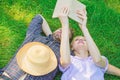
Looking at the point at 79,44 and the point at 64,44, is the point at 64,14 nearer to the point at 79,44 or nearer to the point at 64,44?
the point at 64,44

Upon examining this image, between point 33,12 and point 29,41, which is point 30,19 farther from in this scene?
point 29,41

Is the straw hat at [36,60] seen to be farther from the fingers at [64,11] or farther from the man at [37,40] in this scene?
the fingers at [64,11]

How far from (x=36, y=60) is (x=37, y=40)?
1.70 ft

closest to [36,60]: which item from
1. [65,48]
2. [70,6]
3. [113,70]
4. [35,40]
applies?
[65,48]

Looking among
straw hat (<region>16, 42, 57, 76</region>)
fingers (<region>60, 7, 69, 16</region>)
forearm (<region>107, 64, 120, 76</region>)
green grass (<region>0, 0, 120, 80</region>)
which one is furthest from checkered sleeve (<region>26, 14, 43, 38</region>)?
forearm (<region>107, 64, 120, 76</region>)

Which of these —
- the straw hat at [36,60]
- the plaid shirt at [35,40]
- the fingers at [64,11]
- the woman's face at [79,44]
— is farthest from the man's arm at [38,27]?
the fingers at [64,11]

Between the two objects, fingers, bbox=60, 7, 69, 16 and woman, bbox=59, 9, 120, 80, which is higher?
fingers, bbox=60, 7, 69, 16

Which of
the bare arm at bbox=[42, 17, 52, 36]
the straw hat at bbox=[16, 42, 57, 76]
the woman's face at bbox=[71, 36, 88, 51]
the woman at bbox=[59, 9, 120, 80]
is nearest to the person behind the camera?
the straw hat at bbox=[16, 42, 57, 76]

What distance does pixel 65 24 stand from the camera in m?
4.95

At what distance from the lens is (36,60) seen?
4.77m

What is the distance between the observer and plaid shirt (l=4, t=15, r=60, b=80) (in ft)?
16.1

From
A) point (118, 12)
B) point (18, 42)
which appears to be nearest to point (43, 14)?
point (18, 42)

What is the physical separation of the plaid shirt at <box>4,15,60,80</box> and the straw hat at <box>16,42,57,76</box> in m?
0.09

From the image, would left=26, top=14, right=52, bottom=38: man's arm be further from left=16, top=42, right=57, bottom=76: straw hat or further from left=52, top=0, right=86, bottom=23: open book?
left=52, top=0, right=86, bottom=23: open book
